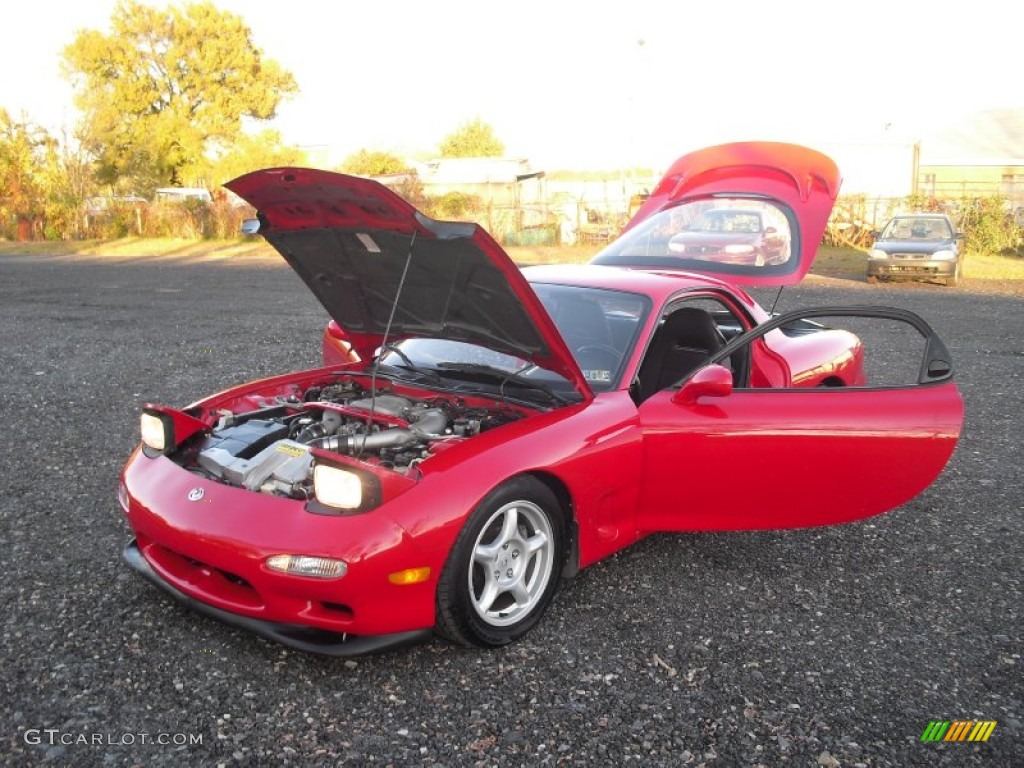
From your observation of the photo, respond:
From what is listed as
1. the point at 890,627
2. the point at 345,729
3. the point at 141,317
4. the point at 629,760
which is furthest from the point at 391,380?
the point at 141,317

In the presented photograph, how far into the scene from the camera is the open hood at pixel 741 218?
5.49 m

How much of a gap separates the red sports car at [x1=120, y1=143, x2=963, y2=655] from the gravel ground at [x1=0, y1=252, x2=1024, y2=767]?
200 mm

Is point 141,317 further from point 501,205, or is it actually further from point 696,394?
point 501,205

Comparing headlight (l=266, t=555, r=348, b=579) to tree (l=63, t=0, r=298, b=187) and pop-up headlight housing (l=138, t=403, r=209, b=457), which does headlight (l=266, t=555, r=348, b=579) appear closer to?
pop-up headlight housing (l=138, t=403, r=209, b=457)

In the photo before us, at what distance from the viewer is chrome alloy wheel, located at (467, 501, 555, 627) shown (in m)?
3.21

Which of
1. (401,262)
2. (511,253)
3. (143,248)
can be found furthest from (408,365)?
(143,248)

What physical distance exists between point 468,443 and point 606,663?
3.13 feet

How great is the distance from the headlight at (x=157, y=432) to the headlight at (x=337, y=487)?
3.26 feet

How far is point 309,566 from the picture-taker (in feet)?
9.38

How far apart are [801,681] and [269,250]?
25.6 meters

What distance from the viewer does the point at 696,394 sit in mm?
3668

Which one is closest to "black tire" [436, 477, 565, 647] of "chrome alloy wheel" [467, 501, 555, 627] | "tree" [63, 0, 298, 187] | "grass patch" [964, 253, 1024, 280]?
"chrome alloy wheel" [467, 501, 555, 627]

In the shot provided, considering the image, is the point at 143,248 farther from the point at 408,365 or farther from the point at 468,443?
the point at 468,443

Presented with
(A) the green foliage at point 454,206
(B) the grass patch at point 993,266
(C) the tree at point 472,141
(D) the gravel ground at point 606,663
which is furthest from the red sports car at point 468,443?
(C) the tree at point 472,141
